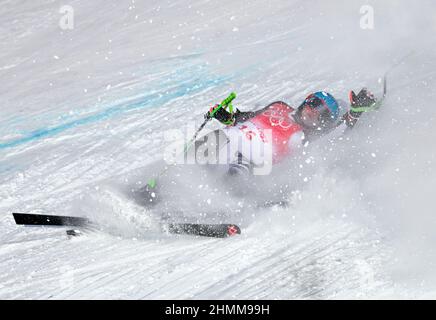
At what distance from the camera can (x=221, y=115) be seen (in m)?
6.09

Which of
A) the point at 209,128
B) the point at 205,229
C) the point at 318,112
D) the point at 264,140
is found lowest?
the point at 205,229

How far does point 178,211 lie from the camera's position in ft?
18.2

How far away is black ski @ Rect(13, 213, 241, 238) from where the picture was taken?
16.4 feet

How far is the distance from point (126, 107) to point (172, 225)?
3.62 metres

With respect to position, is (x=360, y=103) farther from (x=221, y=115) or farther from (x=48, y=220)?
(x=48, y=220)

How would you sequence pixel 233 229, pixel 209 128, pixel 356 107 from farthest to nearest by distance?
pixel 209 128
pixel 356 107
pixel 233 229

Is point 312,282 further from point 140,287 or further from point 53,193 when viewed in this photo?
point 53,193

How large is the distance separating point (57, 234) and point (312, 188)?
95.5 inches

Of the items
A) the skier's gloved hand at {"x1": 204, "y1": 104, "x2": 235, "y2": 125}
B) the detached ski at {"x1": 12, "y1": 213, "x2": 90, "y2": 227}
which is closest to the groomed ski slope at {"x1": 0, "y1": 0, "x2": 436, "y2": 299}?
the detached ski at {"x1": 12, "y1": 213, "x2": 90, "y2": 227}

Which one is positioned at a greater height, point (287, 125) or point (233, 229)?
point (287, 125)

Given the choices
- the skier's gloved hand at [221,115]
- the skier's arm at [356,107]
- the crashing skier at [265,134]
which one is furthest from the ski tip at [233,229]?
the skier's arm at [356,107]

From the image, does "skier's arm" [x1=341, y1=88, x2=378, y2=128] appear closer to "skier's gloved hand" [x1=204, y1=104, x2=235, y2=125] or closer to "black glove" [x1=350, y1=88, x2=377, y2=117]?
"black glove" [x1=350, y1=88, x2=377, y2=117]

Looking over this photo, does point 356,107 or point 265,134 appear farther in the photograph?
point 356,107

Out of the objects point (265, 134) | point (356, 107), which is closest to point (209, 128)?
point (265, 134)
